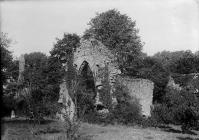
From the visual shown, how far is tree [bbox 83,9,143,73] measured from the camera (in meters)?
36.9

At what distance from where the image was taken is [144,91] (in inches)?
927

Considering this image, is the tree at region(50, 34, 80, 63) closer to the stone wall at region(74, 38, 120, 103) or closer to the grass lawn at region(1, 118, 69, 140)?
the stone wall at region(74, 38, 120, 103)

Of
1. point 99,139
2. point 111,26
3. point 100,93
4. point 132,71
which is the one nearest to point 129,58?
point 132,71

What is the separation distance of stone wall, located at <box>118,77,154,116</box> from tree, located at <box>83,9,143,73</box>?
1241 cm

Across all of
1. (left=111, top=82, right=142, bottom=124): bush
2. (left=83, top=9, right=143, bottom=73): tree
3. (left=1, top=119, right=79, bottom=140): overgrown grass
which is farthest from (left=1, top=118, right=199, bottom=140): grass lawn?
(left=83, top=9, right=143, bottom=73): tree

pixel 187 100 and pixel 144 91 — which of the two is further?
pixel 144 91

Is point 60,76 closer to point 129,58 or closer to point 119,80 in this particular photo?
point 119,80

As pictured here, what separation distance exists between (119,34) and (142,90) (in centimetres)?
1477

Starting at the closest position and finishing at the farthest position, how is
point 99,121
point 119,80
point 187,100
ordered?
point 187,100, point 99,121, point 119,80

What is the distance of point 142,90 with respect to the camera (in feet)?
76.9

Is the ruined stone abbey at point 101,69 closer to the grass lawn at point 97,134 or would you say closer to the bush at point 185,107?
the grass lawn at point 97,134

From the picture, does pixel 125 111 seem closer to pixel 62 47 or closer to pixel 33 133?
pixel 33 133

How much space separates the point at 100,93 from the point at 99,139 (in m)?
9.00

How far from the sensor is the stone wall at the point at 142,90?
22.8m
